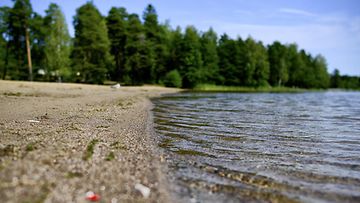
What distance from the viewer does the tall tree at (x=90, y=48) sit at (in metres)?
57.5

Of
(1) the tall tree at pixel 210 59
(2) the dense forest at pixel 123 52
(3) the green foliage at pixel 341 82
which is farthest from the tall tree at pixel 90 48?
(3) the green foliage at pixel 341 82

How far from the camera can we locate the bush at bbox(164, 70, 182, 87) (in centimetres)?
6569

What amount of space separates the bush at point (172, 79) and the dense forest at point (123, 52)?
127mm

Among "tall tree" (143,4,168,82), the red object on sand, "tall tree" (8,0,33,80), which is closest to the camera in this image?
the red object on sand

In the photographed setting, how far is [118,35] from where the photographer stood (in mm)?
69562

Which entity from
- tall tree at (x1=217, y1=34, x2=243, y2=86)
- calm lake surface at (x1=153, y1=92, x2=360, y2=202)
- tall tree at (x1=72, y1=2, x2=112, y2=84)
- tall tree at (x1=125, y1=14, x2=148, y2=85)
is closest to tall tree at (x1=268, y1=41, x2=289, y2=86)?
tall tree at (x1=217, y1=34, x2=243, y2=86)

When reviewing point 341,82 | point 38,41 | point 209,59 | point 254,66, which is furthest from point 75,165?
point 341,82

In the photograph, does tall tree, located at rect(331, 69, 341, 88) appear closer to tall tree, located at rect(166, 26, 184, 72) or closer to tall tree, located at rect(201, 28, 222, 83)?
tall tree, located at rect(201, 28, 222, 83)

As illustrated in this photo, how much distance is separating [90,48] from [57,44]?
19.5ft

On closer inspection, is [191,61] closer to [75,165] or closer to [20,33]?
[20,33]

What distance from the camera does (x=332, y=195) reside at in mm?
6312

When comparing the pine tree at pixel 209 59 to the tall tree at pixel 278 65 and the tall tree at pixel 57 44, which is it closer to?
the tall tree at pixel 278 65

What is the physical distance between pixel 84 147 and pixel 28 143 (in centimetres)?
143

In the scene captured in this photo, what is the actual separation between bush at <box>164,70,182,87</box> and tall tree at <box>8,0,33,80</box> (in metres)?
26.3
